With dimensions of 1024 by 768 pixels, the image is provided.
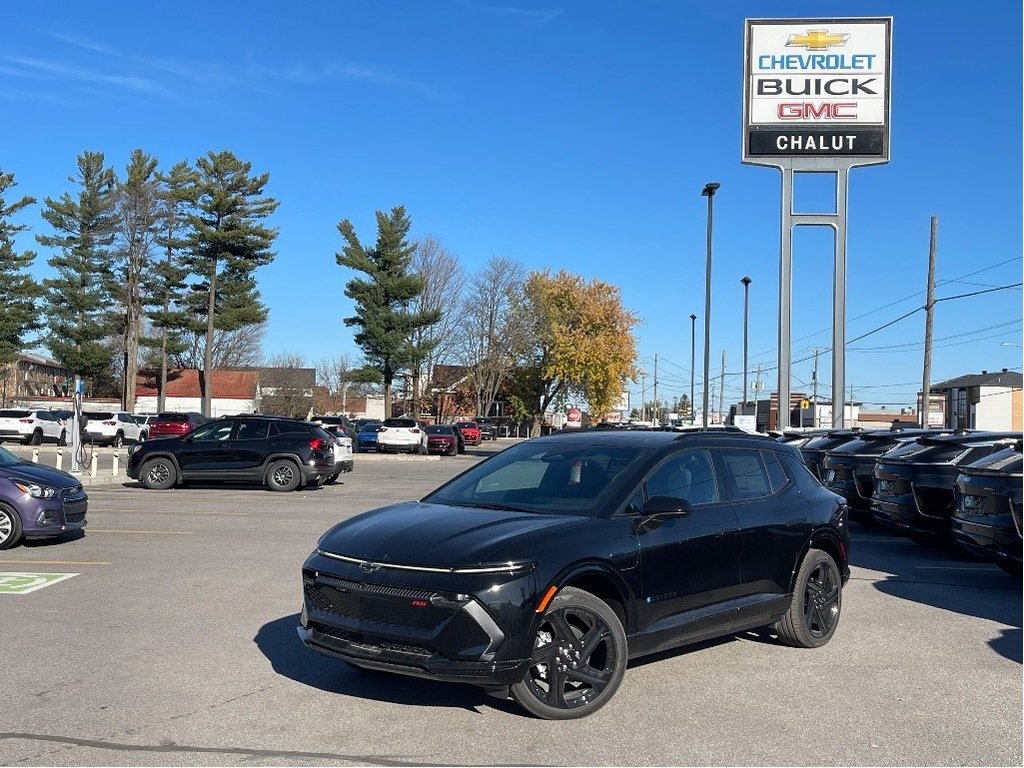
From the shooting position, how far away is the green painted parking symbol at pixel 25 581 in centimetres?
941

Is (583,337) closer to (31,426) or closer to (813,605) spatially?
(31,426)

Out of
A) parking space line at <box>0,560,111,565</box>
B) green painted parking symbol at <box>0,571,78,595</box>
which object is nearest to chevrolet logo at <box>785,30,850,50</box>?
parking space line at <box>0,560,111,565</box>

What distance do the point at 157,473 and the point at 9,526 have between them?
9868 millimetres

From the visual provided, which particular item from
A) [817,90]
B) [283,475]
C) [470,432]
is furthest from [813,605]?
[470,432]

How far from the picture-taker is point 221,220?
182 feet

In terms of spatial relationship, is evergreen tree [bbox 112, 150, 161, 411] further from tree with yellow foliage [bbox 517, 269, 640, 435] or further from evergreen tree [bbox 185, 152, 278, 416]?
tree with yellow foliage [bbox 517, 269, 640, 435]

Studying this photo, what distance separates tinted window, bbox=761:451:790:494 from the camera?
7.69m

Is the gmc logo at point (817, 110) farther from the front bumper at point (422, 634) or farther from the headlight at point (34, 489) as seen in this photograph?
the front bumper at point (422, 634)

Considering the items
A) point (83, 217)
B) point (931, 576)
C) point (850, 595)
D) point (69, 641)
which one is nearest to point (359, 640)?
point (69, 641)

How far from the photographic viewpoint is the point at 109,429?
146 ft

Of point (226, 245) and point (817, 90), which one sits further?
point (226, 245)

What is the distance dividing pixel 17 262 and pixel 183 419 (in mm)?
21257

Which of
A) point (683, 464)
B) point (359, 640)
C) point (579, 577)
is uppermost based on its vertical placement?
point (683, 464)

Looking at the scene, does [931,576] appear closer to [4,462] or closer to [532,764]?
[532,764]
